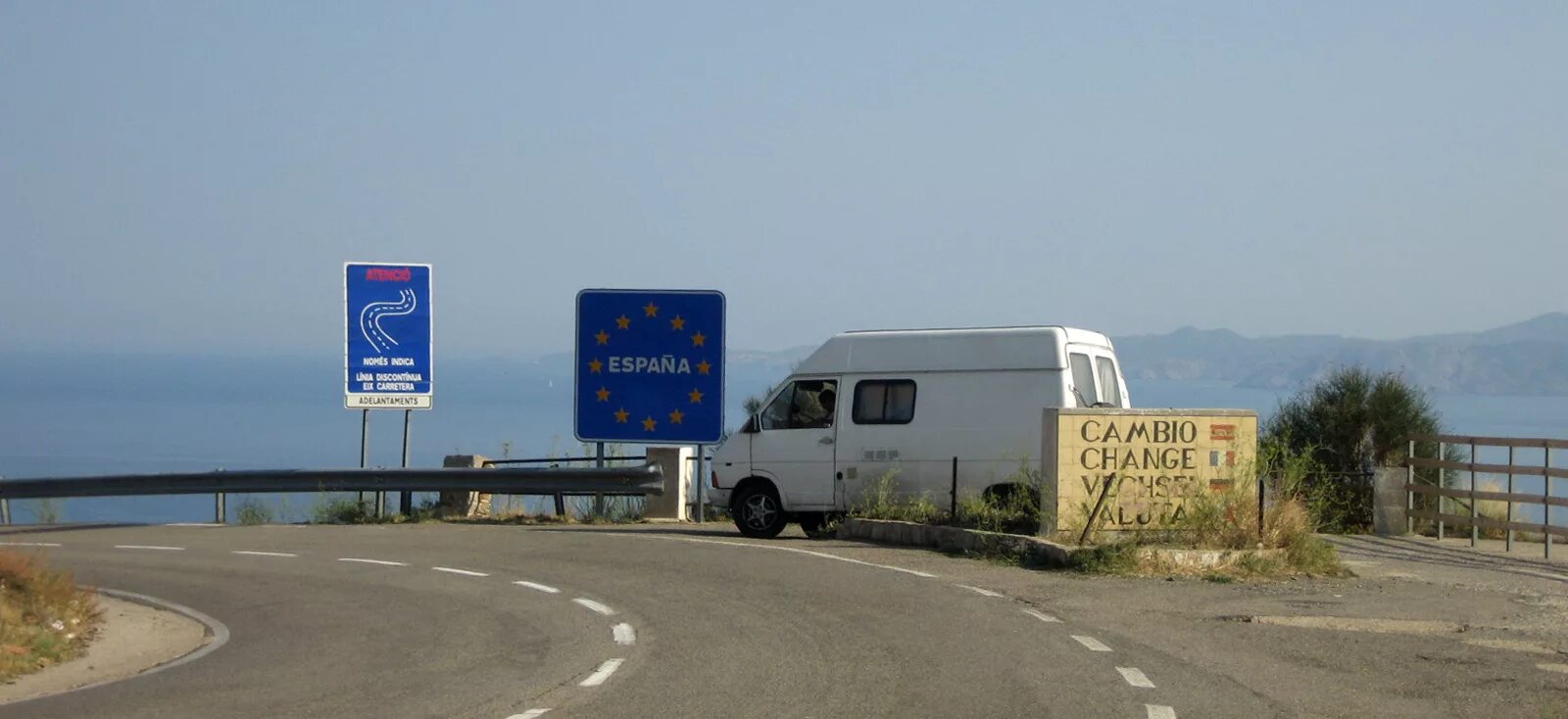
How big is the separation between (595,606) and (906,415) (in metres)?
7.67

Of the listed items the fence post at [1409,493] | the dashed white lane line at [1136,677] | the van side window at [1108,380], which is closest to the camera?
the dashed white lane line at [1136,677]

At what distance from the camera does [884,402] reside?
20.5 meters

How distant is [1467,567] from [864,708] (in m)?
11.0

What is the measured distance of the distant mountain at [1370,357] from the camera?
103 metres

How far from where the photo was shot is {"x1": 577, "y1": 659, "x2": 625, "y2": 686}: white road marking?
960 centimetres

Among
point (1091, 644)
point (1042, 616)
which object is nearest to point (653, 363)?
point (1042, 616)

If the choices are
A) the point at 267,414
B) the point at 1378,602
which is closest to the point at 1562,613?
the point at 1378,602

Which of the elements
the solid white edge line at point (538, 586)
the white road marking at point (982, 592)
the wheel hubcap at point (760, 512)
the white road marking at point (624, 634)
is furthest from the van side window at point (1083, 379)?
the white road marking at point (624, 634)

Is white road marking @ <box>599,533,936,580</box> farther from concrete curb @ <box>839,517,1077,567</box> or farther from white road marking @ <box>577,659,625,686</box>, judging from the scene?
white road marking @ <box>577,659,625,686</box>

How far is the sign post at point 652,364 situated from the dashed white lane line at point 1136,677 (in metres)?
14.9

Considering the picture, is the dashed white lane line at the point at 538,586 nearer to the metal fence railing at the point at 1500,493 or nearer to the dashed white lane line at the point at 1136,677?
the dashed white lane line at the point at 1136,677

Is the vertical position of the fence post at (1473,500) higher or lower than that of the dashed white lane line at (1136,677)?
higher

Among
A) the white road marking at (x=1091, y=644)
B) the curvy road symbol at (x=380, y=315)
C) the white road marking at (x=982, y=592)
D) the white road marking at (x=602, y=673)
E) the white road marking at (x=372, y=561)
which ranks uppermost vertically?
the curvy road symbol at (x=380, y=315)

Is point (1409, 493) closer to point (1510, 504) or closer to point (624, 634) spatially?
point (1510, 504)
